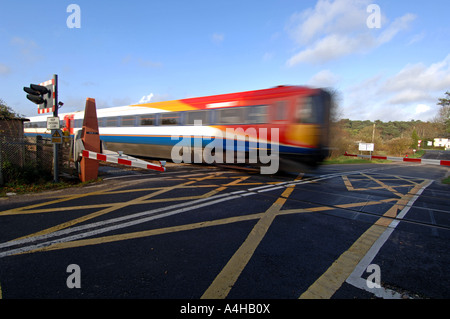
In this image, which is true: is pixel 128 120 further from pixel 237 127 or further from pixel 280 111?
pixel 280 111

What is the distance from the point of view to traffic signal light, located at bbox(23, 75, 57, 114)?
6254mm

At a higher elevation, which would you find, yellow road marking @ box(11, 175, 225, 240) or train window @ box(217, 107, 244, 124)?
train window @ box(217, 107, 244, 124)

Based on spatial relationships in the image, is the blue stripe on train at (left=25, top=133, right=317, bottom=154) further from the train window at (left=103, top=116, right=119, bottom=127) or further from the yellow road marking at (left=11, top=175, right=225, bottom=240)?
the yellow road marking at (left=11, top=175, right=225, bottom=240)

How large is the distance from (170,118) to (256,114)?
4.92 metres

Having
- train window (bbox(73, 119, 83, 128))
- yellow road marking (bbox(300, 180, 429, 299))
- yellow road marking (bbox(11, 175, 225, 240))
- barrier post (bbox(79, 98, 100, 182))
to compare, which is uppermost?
train window (bbox(73, 119, 83, 128))

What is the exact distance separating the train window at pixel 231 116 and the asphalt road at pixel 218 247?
456 centimetres

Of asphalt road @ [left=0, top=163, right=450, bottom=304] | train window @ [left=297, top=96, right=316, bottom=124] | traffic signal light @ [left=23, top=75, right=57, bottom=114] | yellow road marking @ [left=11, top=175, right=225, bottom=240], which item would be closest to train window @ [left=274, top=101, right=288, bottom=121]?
train window @ [left=297, top=96, right=316, bottom=124]

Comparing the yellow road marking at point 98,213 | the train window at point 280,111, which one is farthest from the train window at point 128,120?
the train window at point 280,111

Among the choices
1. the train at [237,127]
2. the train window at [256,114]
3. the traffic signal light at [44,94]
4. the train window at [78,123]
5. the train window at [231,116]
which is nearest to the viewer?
the traffic signal light at [44,94]

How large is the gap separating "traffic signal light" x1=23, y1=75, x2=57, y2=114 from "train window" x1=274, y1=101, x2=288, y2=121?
7195mm

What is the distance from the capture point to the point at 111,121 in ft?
46.8

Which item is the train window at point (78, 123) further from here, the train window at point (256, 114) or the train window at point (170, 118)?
the train window at point (256, 114)

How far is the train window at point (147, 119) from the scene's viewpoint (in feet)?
39.2

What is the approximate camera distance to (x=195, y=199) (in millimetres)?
5012
